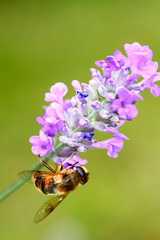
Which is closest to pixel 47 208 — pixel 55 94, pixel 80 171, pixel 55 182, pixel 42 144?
pixel 55 182

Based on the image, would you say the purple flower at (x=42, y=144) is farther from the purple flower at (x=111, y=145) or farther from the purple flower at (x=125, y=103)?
the purple flower at (x=125, y=103)

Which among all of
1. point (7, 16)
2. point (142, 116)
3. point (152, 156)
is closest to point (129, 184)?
point (152, 156)

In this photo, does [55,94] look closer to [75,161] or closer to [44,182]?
[75,161]

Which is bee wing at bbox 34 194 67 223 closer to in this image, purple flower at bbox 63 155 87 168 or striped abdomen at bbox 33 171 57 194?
striped abdomen at bbox 33 171 57 194

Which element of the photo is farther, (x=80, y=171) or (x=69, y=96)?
(x=69, y=96)

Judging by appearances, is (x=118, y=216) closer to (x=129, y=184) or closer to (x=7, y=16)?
(x=129, y=184)

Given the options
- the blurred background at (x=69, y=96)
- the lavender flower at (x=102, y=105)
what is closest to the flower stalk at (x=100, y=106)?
the lavender flower at (x=102, y=105)

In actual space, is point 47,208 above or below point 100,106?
below
